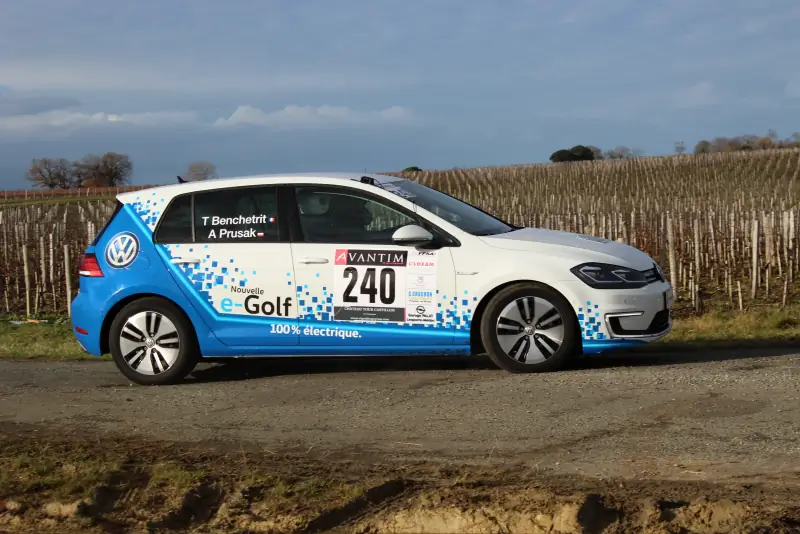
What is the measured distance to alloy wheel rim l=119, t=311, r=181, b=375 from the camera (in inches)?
339

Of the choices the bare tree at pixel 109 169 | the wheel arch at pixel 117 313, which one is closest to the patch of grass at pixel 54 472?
the wheel arch at pixel 117 313

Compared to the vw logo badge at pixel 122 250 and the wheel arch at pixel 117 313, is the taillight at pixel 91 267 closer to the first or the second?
the vw logo badge at pixel 122 250

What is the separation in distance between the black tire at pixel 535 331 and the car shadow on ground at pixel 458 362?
378mm

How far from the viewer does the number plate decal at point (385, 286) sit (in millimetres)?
8172

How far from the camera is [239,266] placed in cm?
852

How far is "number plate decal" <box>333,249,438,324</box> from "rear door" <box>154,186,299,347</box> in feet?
1.45

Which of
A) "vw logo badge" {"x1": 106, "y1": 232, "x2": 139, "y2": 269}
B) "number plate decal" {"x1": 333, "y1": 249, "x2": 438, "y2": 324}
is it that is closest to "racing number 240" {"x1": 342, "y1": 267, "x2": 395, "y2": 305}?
"number plate decal" {"x1": 333, "y1": 249, "x2": 438, "y2": 324}

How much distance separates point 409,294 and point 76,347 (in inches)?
204

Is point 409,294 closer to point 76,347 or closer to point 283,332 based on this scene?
point 283,332

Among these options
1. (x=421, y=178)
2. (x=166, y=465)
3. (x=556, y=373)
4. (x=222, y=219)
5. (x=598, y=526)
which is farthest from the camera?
(x=421, y=178)

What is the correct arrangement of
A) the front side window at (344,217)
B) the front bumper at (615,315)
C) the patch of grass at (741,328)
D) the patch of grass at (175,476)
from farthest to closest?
the patch of grass at (741,328) < the front side window at (344,217) < the front bumper at (615,315) < the patch of grass at (175,476)

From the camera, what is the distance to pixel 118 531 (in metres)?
4.66

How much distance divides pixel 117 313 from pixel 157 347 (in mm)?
464

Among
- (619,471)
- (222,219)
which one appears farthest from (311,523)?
(222,219)
